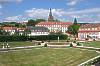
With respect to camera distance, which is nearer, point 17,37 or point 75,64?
point 75,64

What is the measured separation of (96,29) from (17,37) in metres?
39.4

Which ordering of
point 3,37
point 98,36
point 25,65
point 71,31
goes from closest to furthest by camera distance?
point 25,65, point 3,37, point 98,36, point 71,31

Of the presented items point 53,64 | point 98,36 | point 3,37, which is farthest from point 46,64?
point 98,36

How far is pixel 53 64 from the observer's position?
35.4m

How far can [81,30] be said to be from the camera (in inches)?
4614

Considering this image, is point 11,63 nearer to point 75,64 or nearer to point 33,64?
point 33,64

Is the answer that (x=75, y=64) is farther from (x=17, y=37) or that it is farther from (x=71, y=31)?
(x=71, y=31)

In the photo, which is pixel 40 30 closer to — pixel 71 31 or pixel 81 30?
pixel 71 31

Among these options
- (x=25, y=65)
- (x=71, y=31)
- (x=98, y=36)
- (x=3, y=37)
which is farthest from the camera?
(x=71, y=31)

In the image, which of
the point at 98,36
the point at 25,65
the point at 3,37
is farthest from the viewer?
the point at 98,36

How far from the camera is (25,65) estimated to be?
34.3m

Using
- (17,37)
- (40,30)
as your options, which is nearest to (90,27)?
(17,37)

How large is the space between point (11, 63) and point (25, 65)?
92.8 inches

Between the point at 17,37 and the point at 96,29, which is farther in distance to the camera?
the point at 96,29
